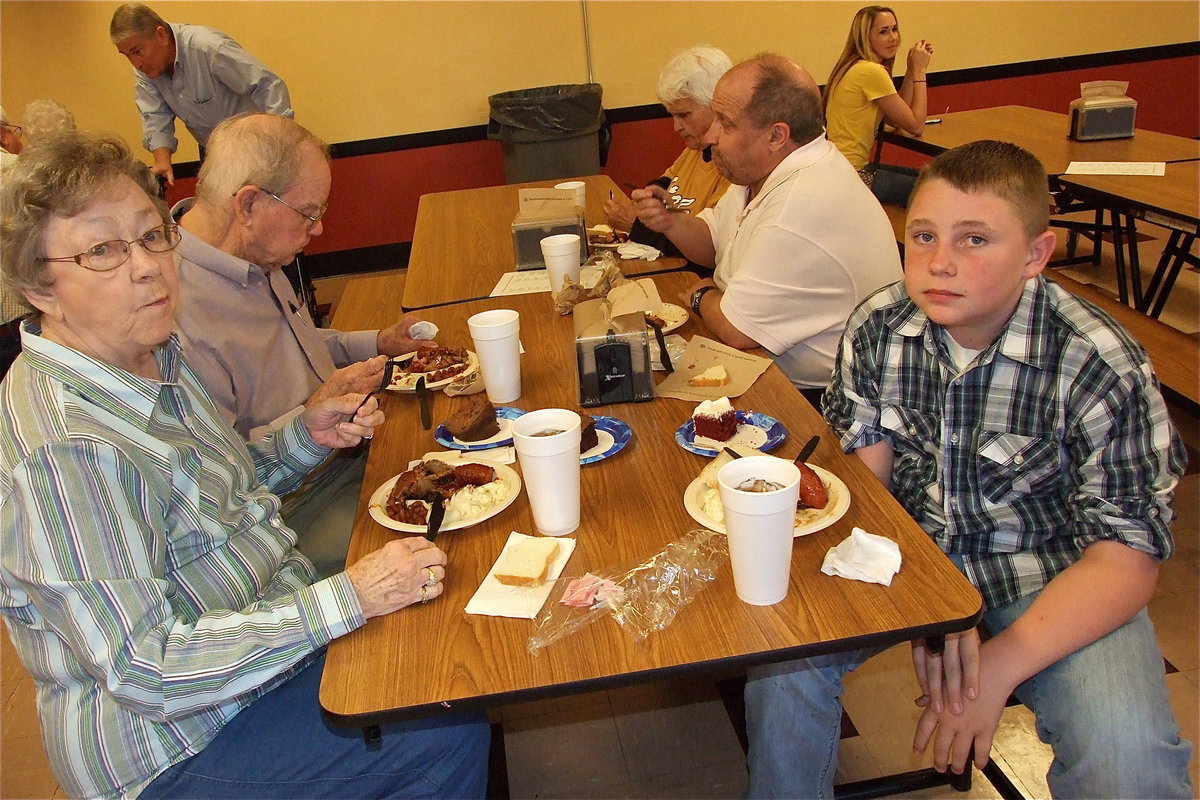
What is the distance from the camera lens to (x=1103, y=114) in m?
4.14

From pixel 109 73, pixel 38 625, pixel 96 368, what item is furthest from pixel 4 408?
pixel 109 73

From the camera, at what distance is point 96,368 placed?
1344 millimetres

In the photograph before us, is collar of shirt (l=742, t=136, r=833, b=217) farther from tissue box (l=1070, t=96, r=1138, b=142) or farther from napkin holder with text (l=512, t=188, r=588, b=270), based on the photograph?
tissue box (l=1070, t=96, r=1138, b=142)

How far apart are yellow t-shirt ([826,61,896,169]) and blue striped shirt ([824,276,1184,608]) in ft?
11.3

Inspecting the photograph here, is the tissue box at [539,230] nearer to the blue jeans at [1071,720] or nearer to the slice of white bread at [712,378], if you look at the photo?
the slice of white bread at [712,378]

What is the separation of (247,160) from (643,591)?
1476mm

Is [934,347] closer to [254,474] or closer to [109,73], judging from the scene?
[254,474]

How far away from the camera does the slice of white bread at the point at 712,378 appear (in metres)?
1.93


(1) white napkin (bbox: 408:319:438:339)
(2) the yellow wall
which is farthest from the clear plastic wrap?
(2) the yellow wall

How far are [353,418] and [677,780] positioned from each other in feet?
3.68

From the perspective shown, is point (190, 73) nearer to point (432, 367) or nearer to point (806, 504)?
point (432, 367)

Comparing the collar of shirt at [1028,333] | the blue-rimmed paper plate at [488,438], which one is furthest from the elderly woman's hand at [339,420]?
the collar of shirt at [1028,333]

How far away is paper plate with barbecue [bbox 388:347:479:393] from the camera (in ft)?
6.81

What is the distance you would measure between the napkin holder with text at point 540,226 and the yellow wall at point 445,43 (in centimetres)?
352
